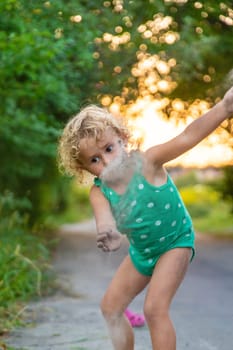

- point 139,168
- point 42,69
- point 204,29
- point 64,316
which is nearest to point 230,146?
point 42,69

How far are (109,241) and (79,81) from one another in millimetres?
7263

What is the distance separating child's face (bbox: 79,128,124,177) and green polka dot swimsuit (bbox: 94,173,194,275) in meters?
0.10

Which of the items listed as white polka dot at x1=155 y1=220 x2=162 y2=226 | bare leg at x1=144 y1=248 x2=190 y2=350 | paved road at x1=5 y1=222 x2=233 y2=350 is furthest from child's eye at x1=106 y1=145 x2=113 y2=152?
paved road at x1=5 y1=222 x2=233 y2=350

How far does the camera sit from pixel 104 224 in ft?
11.5

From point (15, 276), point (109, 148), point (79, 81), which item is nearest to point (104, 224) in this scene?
point (109, 148)

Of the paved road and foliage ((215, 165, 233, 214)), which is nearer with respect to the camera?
the paved road

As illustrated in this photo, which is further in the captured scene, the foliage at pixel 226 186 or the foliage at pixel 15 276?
the foliage at pixel 226 186

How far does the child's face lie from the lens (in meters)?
3.73

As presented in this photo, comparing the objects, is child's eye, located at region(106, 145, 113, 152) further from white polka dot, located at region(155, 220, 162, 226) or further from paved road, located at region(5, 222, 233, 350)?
paved road, located at region(5, 222, 233, 350)

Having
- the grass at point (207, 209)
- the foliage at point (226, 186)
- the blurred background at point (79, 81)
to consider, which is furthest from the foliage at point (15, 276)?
the grass at point (207, 209)

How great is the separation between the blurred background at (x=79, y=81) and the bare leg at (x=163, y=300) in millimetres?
631

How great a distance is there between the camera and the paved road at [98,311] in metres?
5.15

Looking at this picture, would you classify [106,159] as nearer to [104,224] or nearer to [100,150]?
[100,150]

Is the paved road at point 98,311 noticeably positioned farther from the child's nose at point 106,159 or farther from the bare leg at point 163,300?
the child's nose at point 106,159
